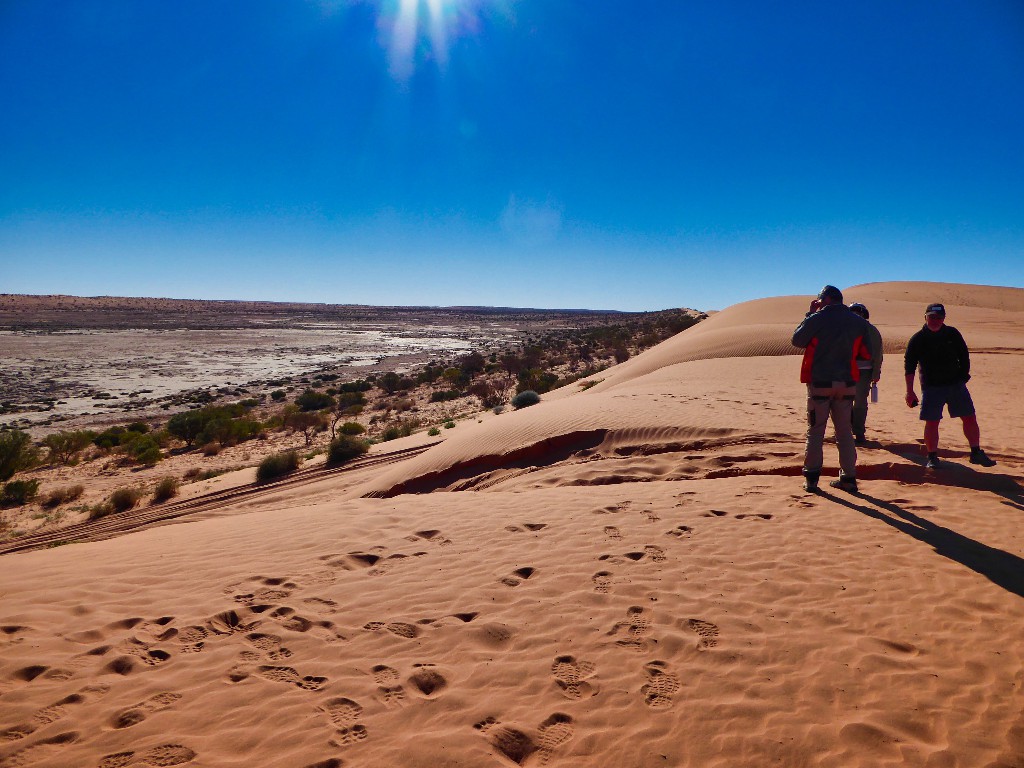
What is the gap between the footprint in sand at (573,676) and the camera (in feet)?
10.2

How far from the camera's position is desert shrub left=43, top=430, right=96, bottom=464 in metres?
16.2

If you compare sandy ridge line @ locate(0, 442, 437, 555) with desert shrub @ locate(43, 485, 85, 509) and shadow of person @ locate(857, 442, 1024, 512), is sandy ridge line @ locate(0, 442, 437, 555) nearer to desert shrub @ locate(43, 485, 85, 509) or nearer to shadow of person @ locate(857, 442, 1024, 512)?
desert shrub @ locate(43, 485, 85, 509)

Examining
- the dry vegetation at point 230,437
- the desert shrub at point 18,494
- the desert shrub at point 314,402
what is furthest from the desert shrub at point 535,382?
the desert shrub at point 18,494

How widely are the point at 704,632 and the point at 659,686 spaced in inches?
26.2

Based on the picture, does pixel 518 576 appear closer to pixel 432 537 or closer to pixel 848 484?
pixel 432 537

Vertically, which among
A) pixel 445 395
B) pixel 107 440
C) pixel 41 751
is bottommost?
pixel 107 440

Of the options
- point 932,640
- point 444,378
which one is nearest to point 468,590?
point 932,640

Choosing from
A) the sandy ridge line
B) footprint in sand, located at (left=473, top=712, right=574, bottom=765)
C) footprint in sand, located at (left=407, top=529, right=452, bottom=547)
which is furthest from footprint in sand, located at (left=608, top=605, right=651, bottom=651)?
the sandy ridge line

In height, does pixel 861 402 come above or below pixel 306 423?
above

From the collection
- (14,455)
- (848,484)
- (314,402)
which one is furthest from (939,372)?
(314,402)

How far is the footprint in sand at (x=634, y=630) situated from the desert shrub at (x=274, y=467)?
34.7 feet

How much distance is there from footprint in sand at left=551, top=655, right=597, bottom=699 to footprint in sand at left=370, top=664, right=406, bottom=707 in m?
0.92

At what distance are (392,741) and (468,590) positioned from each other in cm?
164

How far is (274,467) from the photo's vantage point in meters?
12.4
